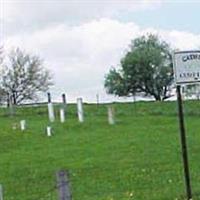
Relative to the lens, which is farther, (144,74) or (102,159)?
(144,74)

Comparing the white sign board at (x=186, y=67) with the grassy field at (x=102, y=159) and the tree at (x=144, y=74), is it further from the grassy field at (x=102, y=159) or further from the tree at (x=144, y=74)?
the tree at (x=144, y=74)

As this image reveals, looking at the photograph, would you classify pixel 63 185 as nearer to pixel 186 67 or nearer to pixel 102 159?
pixel 186 67

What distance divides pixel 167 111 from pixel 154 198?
34.4m

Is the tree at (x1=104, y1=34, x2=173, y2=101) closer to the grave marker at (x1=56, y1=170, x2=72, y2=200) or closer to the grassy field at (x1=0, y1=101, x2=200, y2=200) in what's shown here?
the grassy field at (x1=0, y1=101, x2=200, y2=200)

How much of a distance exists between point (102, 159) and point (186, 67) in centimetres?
1023

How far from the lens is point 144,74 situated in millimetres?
102062

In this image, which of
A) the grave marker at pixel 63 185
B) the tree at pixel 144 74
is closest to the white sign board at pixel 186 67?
the grave marker at pixel 63 185

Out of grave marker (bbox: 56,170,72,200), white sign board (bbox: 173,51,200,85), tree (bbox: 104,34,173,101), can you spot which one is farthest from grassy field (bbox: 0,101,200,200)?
tree (bbox: 104,34,173,101)

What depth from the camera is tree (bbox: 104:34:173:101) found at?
101188mm

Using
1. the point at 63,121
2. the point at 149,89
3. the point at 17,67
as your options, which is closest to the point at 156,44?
the point at 149,89

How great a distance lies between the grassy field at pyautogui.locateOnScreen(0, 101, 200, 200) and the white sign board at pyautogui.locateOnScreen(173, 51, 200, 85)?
241 centimetres

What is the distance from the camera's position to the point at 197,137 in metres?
30.3

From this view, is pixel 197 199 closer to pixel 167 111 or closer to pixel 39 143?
pixel 39 143

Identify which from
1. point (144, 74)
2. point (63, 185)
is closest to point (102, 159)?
point (63, 185)
